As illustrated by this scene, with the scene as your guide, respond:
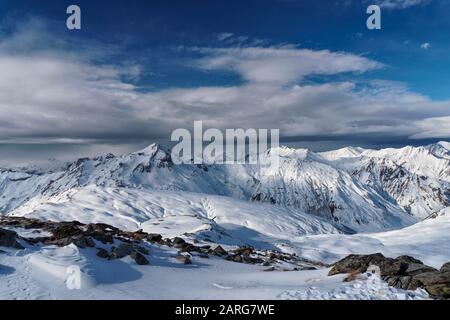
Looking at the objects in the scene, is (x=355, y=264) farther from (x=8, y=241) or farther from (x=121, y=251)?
(x=8, y=241)

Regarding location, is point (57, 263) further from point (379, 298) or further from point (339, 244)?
point (339, 244)

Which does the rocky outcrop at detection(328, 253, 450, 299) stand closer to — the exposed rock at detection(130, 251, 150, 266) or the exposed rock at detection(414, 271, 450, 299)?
the exposed rock at detection(414, 271, 450, 299)

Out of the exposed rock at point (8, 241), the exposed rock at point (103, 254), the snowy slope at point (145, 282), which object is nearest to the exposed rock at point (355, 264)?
the snowy slope at point (145, 282)
